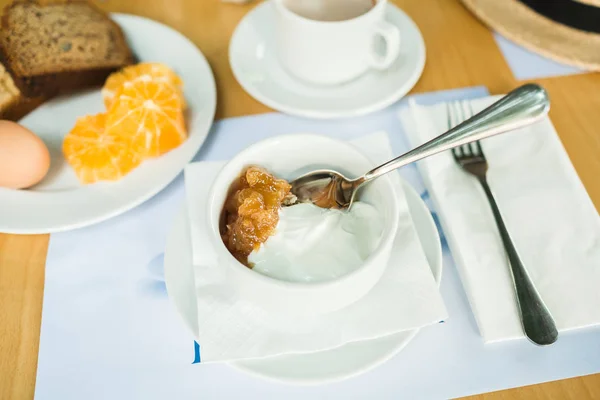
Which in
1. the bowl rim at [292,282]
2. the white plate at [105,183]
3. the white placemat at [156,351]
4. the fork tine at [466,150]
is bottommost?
the white placemat at [156,351]

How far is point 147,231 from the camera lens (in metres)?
0.75

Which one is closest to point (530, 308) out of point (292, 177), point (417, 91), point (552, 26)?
point (292, 177)

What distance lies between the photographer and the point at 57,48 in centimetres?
91

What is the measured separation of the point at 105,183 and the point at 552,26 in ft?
2.94

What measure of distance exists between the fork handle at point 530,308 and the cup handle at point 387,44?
38 centimetres

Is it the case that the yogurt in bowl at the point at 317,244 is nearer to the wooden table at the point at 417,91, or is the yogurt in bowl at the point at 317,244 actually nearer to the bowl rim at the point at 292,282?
the bowl rim at the point at 292,282

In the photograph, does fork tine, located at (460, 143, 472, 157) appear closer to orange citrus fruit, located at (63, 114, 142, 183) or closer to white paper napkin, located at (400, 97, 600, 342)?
white paper napkin, located at (400, 97, 600, 342)

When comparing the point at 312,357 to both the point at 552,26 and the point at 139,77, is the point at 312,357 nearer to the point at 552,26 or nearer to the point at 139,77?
the point at 139,77

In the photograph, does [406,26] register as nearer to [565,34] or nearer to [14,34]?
[565,34]

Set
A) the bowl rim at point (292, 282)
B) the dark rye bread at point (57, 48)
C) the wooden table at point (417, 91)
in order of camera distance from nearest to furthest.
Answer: the bowl rim at point (292, 282) → the wooden table at point (417, 91) → the dark rye bread at point (57, 48)

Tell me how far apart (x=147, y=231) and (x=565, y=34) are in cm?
88

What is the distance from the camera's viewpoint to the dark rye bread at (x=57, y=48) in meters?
0.89

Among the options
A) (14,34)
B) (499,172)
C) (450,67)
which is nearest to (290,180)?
(499,172)

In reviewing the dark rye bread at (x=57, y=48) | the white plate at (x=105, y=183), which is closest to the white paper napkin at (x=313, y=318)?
the white plate at (x=105, y=183)
